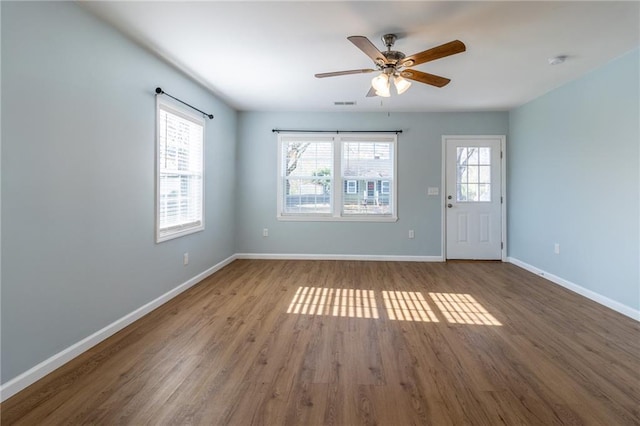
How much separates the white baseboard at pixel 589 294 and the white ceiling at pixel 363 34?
2.43 meters

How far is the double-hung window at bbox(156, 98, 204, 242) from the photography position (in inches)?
123

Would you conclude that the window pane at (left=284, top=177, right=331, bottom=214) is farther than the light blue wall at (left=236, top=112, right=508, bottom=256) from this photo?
Yes

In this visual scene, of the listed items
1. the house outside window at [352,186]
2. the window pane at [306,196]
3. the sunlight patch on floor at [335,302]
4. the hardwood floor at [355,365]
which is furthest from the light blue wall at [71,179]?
the house outside window at [352,186]

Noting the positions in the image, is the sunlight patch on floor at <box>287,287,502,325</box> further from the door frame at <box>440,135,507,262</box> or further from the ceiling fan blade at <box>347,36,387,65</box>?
the ceiling fan blade at <box>347,36,387,65</box>

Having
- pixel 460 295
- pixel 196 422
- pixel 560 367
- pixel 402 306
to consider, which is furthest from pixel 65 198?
pixel 460 295

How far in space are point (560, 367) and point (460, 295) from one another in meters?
1.43

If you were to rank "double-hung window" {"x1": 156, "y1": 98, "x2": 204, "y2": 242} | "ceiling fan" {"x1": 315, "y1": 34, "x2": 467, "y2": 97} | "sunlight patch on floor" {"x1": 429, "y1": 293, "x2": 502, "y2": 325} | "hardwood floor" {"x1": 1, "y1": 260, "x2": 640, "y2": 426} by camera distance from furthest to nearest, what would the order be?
1. "double-hung window" {"x1": 156, "y1": 98, "x2": 204, "y2": 242}
2. "sunlight patch on floor" {"x1": 429, "y1": 293, "x2": 502, "y2": 325}
3. "ceiling fan" {"x1": 315, "y1": 34, "x2": 467, "y2": 97}
4. "hardwood floor" {"x1": 1, "y1": 260, "x2": 640, "y2": 426}

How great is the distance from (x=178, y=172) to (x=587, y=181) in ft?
15.2

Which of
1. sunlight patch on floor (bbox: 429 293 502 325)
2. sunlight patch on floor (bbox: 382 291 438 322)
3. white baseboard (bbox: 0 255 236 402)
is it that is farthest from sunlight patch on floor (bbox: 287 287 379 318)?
white baseboard (bbox: 0 255 236 402)

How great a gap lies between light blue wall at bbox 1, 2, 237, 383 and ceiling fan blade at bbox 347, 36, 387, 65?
1928 mm

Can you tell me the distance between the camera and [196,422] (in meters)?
1.52

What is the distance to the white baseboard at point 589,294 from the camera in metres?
2.85

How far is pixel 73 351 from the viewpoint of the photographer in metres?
2.11

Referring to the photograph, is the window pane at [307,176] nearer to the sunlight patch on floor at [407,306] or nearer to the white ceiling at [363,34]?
the white ceiling at [363,34]
